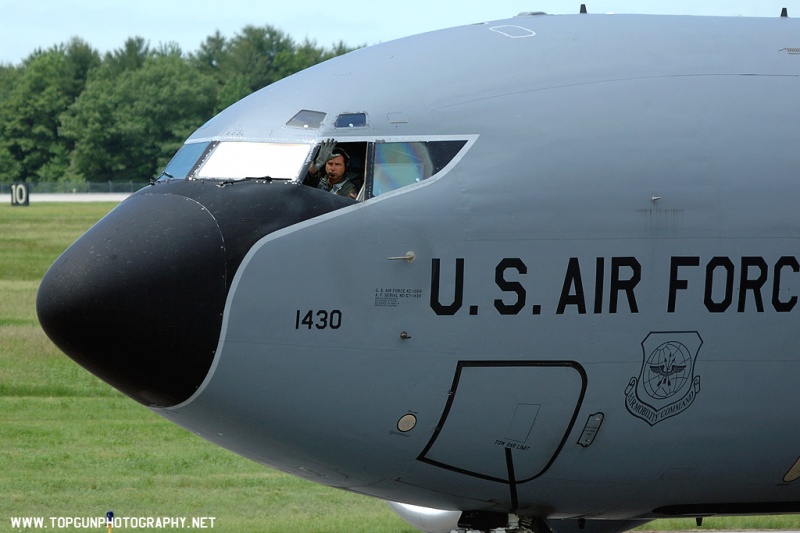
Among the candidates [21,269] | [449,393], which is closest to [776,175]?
[449,393]

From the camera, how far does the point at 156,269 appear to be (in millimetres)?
9148

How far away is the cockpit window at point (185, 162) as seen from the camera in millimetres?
10203

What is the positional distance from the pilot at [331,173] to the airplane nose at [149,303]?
0.91m

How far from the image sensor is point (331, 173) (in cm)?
984

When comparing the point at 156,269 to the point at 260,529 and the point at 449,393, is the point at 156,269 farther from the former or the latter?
the point at 260,529

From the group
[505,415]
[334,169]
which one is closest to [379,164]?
[334,169]

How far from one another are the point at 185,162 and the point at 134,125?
445 feet

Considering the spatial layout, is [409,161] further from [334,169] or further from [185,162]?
[185,162]

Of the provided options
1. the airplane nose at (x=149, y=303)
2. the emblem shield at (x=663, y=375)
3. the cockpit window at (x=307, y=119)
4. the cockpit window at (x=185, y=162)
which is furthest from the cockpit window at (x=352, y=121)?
the emblem shield at (x=663, y=375)

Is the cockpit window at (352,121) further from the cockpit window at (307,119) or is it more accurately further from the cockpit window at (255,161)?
the cockpit window at (255,161)

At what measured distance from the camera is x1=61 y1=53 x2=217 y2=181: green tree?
142500mm

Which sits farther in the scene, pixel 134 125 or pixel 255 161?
pixel 134 125

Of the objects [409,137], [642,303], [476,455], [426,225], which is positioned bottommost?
[476,455]

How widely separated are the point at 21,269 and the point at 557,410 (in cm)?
5232
